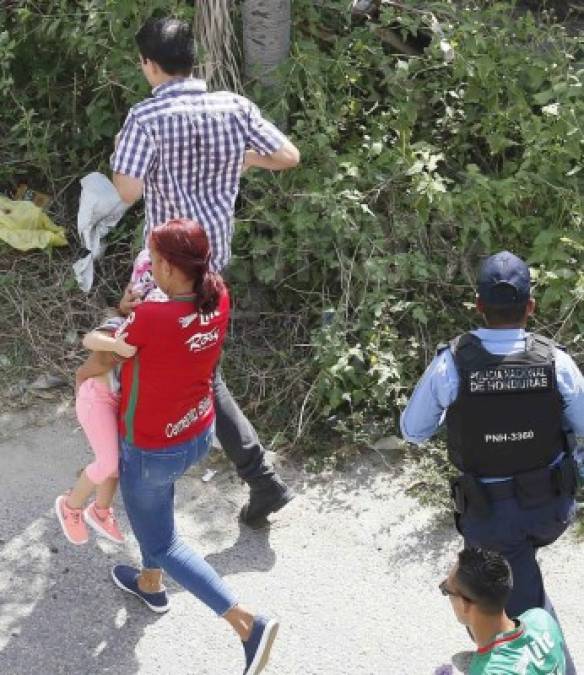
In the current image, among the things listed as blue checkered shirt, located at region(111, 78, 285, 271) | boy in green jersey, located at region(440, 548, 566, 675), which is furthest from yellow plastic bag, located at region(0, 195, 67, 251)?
boy in green jersey, located at region(440, 548, 566, 675)

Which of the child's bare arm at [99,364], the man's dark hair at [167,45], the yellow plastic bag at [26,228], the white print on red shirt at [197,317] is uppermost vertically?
the man's dark hair at [167,45]

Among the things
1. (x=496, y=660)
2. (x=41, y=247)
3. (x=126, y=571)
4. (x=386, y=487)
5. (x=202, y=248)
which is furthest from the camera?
(x=41, y=247)

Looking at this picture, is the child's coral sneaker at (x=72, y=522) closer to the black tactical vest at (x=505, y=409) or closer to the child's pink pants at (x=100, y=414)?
the child's pink pants at (x=100, y=414)

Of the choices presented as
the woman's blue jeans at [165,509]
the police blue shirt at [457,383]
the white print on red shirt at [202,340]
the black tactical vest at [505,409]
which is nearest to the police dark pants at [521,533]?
the black tactical vest at [505,409]

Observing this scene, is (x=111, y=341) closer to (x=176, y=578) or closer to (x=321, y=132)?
(x=176, y=578)

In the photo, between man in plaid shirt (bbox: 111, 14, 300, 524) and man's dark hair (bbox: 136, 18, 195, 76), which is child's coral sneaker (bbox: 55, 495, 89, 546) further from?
man's dark hair (bbox: 136, 18, 195, 76)

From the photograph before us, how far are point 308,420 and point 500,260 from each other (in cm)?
184

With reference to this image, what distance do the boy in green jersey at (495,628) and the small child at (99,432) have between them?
1.22m

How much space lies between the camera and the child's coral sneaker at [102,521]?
417cm

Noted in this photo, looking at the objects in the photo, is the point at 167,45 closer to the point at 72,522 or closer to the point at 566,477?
the point at 72,522

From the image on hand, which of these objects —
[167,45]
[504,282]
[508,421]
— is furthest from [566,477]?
[167,45]

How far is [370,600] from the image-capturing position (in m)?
4.30

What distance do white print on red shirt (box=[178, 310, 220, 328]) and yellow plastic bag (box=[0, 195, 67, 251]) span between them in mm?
2563

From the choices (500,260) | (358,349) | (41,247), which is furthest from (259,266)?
(500,260)
